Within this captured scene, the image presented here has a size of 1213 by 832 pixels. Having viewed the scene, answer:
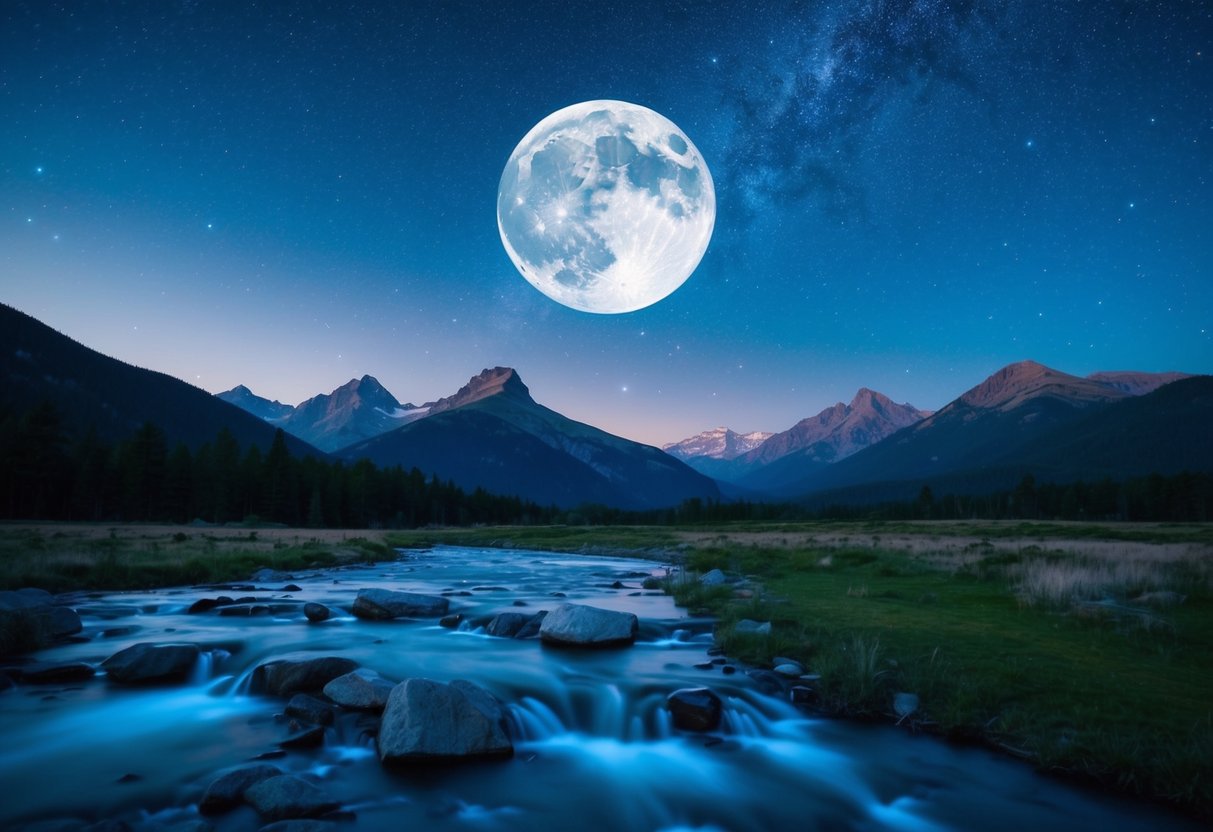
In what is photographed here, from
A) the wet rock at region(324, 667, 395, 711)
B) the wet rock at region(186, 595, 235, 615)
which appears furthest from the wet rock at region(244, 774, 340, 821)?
the wet rock at region(186, 595, 235, 615)

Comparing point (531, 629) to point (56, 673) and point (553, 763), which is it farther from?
point (56, 673)

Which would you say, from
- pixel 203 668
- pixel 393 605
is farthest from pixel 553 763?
pixel 393 605

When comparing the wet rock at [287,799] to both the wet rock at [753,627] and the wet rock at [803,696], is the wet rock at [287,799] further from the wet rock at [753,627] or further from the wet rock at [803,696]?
the wet rock at [753,627]

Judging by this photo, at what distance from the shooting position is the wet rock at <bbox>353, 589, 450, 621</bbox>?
823 inches

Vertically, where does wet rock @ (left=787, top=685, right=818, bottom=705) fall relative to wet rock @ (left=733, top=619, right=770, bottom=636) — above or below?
below

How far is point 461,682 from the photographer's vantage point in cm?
1081

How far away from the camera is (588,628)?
1717 centimetres

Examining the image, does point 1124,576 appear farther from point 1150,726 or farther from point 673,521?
point 673,521

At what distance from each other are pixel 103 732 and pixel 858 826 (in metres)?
12.7

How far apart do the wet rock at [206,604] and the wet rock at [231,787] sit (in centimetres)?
1575

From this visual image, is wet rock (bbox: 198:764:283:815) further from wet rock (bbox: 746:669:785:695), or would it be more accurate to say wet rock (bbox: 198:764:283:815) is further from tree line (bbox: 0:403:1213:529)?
tree line (bbox: 0:403:1213:529)

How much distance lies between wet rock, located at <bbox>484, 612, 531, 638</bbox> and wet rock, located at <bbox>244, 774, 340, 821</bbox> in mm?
10875

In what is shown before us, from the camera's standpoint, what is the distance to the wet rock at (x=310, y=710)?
1044 cm

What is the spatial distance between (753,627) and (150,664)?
14507 mm
